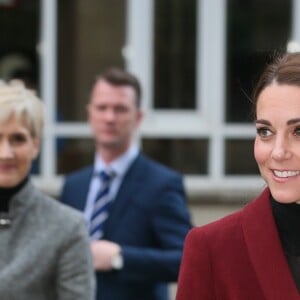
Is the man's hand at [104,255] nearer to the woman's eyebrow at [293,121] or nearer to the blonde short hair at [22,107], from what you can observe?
the blonde short hair at [22,107]

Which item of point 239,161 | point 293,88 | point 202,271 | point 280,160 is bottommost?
point 239,161

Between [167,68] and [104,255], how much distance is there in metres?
3.55

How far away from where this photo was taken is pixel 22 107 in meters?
3.56

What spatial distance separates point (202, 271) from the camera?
2.52 meters

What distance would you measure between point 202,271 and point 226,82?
512cm

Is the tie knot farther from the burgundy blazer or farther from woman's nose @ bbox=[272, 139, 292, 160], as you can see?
woman's nose @ bbox=[272, 139, 292, 160]

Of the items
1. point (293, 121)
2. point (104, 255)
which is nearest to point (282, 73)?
point (293, 121)

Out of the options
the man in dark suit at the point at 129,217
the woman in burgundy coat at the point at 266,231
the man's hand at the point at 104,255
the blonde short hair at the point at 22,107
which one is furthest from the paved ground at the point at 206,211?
the woman in burgundy coat at the point at 266,231

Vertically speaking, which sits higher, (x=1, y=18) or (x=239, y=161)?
(x=1, y=18)

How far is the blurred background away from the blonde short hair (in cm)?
383

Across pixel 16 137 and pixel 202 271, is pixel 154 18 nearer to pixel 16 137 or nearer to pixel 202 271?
pixel 16 137

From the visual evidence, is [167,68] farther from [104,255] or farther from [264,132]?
[264,132]

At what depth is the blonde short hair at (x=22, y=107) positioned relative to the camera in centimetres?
354

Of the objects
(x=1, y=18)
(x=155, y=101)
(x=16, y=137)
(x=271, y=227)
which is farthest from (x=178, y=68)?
(x=271, y=227)
